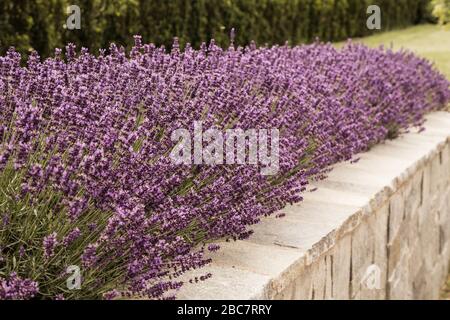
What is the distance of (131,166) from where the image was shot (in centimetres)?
238

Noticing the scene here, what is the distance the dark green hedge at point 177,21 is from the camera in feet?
17.5

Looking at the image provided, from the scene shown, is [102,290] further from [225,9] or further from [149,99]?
[225,9]

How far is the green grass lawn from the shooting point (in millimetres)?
11738

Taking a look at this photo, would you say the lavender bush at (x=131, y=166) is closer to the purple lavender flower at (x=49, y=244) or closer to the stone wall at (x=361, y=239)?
the purple lavender flower at (x=49, y=244)

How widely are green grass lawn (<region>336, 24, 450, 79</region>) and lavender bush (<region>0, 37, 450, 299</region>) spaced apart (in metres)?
7.78

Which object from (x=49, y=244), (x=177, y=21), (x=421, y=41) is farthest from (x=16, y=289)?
(x=421, y=41)

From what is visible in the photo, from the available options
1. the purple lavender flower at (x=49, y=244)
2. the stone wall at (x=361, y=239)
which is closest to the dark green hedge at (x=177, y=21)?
the stone wall at (x=361, y=239)

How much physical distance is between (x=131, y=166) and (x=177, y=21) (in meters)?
5.12

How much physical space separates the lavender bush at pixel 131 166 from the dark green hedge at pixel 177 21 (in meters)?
1.99

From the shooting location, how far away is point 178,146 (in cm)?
264

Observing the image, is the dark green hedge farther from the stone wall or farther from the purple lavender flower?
the purple lavender flower

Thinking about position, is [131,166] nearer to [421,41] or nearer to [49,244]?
[49,244]

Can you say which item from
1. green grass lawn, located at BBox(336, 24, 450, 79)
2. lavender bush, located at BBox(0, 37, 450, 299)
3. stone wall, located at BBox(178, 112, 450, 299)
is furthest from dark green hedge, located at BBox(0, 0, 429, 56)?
stone wall, located at BBox(178, 112, 450, 299)
